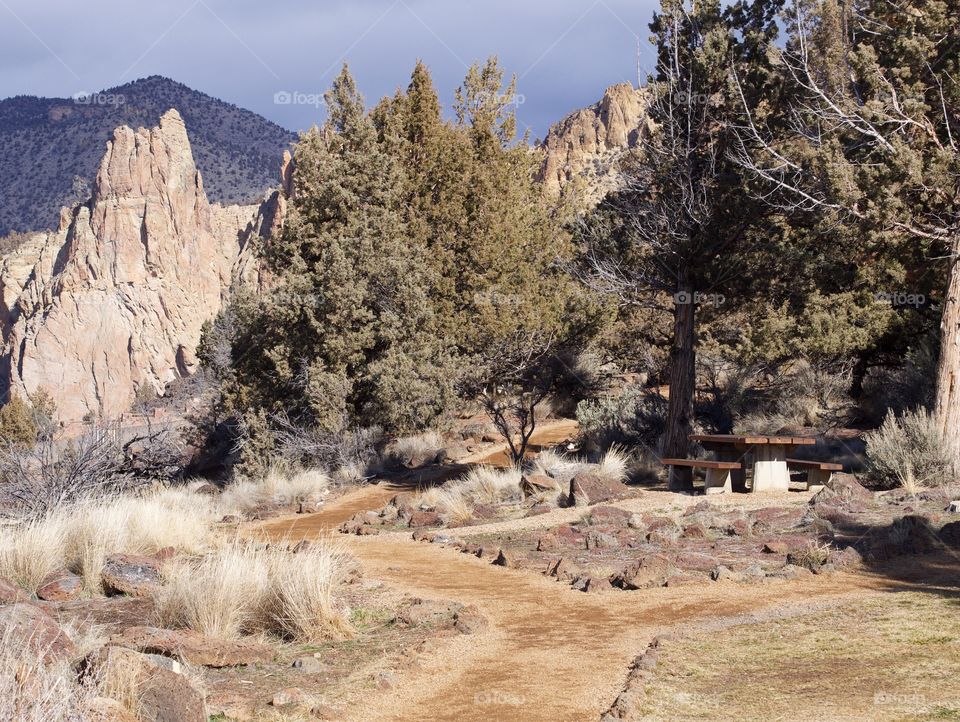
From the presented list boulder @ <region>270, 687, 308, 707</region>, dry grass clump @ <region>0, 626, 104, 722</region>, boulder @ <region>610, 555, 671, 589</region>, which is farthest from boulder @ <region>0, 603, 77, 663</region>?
boulder @ <region>610, 555, 671, 589</region>

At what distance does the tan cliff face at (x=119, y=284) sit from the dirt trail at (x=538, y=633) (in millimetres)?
70571

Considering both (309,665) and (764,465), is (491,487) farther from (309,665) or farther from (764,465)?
(309,665)

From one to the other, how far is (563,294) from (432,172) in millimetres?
5068

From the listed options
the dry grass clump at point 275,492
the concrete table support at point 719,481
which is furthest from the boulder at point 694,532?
the dry grass clump at point 275,492

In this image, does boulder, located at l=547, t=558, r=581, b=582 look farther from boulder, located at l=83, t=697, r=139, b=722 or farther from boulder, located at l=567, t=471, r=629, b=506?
boulder, located at l=83, t=697, r=139, b=722

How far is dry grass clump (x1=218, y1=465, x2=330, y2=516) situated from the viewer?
17.4 metres

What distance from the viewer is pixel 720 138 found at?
52.2 feet

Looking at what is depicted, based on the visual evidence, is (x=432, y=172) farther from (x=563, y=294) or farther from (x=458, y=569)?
(x=458, y=569)

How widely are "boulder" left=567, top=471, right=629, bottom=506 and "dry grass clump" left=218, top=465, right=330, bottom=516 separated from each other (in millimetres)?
6000

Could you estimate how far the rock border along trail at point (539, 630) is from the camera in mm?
5160

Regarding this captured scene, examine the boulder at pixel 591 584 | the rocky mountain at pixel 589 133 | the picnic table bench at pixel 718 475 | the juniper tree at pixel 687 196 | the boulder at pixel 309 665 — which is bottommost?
the boulder at pixel 309 665

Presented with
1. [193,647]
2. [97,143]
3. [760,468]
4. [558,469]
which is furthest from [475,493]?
[97,143]

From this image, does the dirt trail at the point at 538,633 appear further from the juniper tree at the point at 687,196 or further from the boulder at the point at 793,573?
the juniper tree at the point at 687,196

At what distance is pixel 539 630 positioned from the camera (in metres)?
6.88
